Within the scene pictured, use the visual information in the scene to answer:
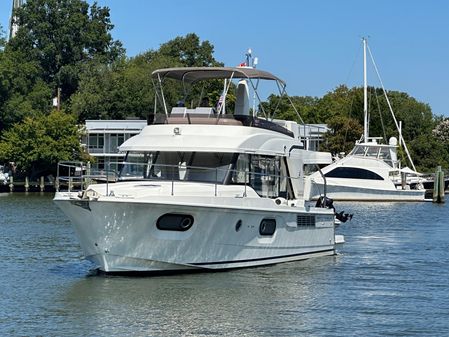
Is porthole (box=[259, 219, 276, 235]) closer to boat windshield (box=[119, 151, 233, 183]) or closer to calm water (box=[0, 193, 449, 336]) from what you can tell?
calm water (box=[0, 193, 449, 336])

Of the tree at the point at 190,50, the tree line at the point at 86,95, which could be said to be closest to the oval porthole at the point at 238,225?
the tree line at the point at 86,95

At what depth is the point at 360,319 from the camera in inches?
758

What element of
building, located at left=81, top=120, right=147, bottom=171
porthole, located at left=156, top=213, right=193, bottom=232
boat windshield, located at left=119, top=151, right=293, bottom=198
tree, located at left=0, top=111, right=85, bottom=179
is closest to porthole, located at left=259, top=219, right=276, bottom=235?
boat windshield, located at left=119, top=151, right=293, bottom=198

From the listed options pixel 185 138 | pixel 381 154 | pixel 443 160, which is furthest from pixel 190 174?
pixel 443 160

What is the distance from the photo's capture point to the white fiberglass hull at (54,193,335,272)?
863 inches

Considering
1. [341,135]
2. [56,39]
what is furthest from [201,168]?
[56,39]

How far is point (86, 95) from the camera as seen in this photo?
96938 mm

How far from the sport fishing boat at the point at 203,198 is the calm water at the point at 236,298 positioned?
0.56 m

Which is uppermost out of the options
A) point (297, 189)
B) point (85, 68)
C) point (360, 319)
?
point (85, 68)

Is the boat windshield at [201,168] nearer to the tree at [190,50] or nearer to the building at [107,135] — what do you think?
the building at [107,135]

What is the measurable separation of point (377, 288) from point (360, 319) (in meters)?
3.84

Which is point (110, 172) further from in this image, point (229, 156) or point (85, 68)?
point (85, 68)

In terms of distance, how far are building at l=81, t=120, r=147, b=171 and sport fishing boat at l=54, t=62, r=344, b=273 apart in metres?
59.0

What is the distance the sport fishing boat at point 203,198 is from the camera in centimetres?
2216
